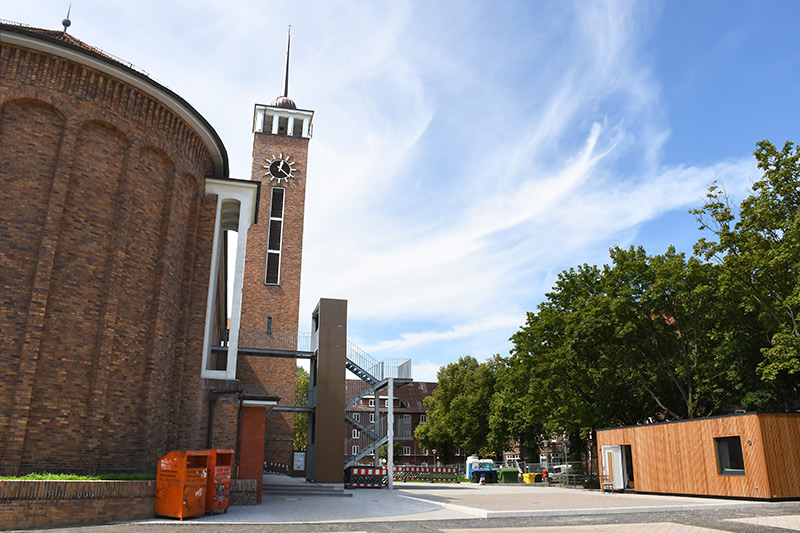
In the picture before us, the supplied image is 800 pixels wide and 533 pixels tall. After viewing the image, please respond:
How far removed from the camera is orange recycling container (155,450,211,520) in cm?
1408

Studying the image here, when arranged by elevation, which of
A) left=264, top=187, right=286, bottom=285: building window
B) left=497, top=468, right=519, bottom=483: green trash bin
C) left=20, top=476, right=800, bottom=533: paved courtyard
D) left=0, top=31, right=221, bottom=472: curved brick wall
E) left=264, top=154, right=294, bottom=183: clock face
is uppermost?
left=264, top=154, right=294, bottom=183: clock face

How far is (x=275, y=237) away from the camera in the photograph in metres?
39.8

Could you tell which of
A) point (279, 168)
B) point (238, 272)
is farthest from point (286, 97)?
point (238, 272)

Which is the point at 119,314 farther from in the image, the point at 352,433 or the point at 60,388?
the point at 352,433

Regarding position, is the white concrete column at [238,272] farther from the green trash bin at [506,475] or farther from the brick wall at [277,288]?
the green trash bin at [506,475]

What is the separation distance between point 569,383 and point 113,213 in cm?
2640

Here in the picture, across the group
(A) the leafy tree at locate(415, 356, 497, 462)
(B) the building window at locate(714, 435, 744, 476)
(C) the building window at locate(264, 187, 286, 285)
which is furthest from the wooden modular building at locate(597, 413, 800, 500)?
(A) the leafy tree at locate(415, 356, 497, 462)

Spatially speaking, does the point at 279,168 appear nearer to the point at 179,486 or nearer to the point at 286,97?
the point at 286,97

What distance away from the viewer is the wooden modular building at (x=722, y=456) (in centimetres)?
1920

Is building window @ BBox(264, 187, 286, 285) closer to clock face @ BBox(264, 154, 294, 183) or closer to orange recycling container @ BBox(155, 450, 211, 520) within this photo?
clock face @ BBox(264, 154, 294, 183)

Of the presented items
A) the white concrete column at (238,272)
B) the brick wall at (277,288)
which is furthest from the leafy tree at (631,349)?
the white concrete column at (238,272)

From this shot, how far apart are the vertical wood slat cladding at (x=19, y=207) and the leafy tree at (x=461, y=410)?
4097 centimetres

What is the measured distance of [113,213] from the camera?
17.4 m

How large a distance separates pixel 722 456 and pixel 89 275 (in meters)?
21.6
